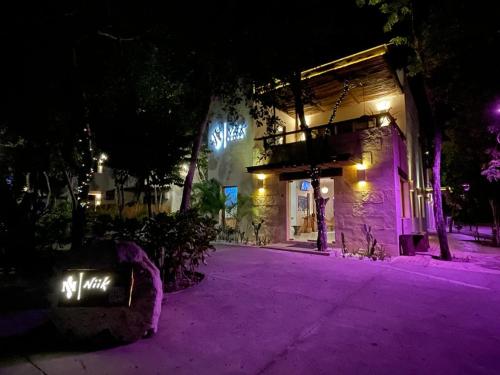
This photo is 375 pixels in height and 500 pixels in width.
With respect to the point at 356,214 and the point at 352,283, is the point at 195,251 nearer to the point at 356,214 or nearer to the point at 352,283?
the point at 352,283

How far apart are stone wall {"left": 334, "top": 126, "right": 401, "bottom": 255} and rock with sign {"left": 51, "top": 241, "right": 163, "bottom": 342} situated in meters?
8.61

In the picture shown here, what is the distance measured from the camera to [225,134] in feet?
50.1

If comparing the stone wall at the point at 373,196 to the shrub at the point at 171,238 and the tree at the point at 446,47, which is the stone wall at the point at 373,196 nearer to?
the tree at the point at 446,47

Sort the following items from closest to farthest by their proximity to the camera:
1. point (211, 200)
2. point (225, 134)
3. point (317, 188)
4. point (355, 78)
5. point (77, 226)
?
point (77, 226)
point (317, 188)
point (355, 78)
point (211, 200)
point (225, 134)

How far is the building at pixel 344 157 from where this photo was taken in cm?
1024

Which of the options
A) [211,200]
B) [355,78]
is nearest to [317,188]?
[211,200]

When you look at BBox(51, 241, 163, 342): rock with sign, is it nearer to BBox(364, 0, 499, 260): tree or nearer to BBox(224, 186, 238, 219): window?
BBox(364, 0, 499, 260): tree

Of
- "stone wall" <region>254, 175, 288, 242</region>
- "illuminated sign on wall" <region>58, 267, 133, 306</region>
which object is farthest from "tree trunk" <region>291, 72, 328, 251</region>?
"illuminated sign on wall" <region>58, 267, 133, 306</region>

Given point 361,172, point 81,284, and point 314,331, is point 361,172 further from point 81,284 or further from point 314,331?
point 81,284

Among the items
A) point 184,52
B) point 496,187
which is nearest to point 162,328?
point 184,52

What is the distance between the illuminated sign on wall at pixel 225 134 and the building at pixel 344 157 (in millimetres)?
55

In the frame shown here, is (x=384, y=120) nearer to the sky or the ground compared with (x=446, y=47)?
nearer to the ground

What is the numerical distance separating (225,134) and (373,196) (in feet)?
26.6

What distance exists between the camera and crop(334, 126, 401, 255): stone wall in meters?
9.99
